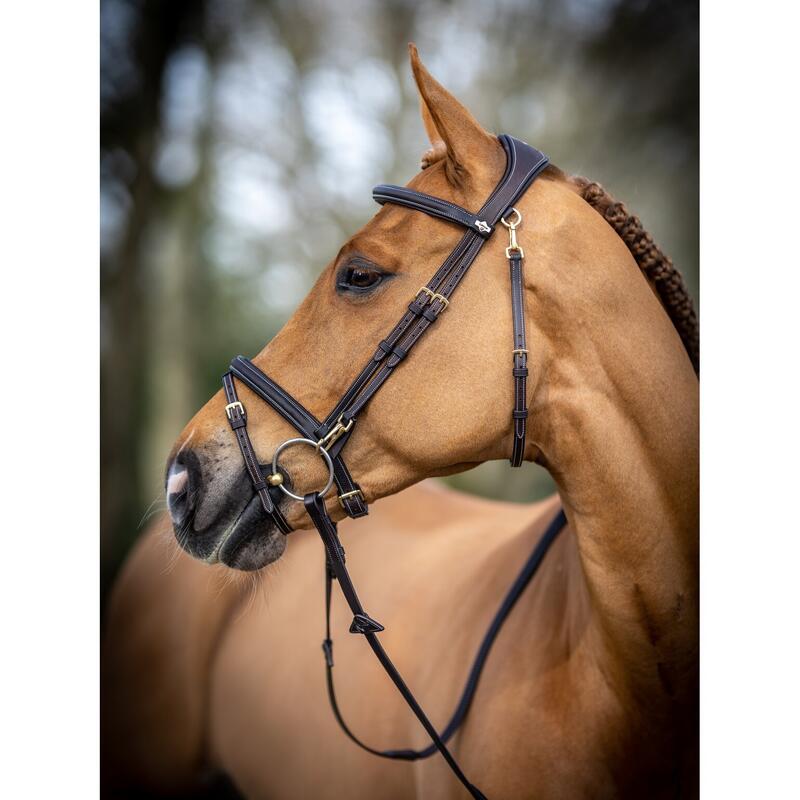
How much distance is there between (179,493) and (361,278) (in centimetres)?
53

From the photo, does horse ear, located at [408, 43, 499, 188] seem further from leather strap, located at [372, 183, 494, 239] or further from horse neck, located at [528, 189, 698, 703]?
horse neck, located at [528, 189, 698, 703]

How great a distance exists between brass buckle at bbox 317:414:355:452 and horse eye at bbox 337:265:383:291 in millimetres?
251

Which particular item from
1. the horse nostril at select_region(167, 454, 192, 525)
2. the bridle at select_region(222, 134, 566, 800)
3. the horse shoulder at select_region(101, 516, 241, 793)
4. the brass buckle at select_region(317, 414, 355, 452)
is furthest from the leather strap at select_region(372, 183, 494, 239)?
the horse shoulder at select_region(101, 516, 241, 793)

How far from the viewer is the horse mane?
142cm

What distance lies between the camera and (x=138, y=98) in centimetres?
207

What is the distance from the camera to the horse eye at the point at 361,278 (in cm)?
135

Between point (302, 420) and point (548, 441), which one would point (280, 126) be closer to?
point (302, 420)

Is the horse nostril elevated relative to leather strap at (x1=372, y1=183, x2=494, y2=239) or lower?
lower

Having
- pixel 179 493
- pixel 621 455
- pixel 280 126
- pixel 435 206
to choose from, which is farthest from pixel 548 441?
pixel 280 126

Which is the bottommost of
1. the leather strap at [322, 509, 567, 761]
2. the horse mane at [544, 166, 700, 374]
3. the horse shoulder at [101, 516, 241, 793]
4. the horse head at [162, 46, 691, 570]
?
the horse shoulder at [101, 516, 241, 793]

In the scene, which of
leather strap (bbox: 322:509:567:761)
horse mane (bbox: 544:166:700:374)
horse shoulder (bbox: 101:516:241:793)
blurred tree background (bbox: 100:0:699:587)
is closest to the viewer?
horse mane (bbox: 544:166:700:374)

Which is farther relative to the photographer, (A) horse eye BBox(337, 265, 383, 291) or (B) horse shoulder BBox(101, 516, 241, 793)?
(B) horse shoulder BBox(101, 516, 241, 793)
